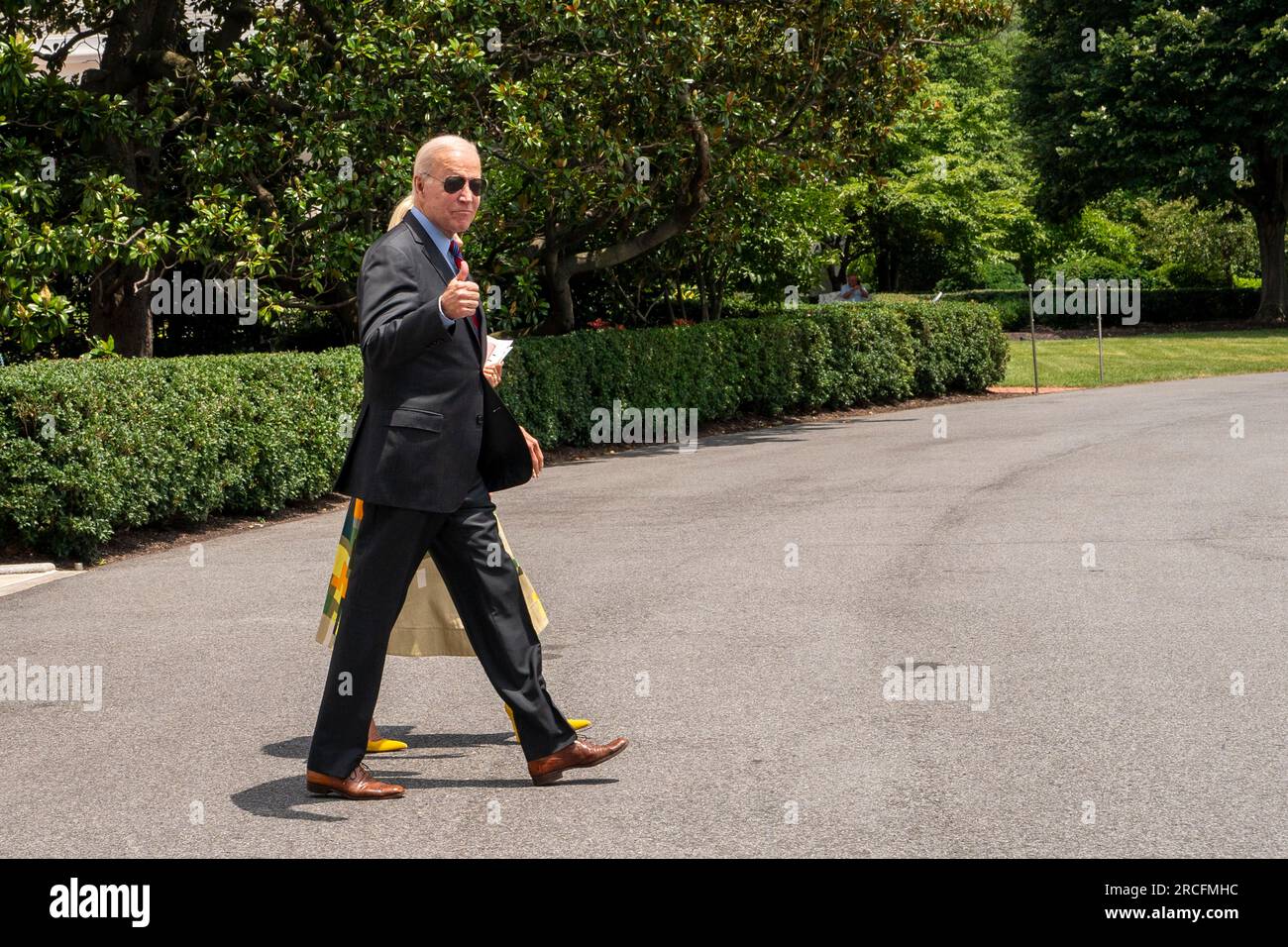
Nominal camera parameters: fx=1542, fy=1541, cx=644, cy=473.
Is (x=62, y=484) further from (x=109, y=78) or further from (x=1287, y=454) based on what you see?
(x=1287, y=454)

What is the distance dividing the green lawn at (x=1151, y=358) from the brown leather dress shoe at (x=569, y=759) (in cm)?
2509

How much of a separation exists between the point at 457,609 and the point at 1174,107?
135 feet

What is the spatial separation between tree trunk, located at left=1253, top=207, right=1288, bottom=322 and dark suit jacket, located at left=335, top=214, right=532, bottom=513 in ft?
141

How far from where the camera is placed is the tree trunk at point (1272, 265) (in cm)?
4438

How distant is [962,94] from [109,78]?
49.3 meters

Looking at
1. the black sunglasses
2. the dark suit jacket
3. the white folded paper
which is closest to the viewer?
the dark suit jacket

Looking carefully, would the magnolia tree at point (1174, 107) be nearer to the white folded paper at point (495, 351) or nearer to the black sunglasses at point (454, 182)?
the white folded paper at point (495, 351)

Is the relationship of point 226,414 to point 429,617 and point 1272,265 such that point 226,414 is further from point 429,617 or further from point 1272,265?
point 1272,265

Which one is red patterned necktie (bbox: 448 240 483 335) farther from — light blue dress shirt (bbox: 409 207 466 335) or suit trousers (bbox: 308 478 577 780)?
suit trousers (bbox: 308 478 577 780)

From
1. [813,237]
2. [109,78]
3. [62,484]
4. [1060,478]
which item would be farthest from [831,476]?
[813,237]

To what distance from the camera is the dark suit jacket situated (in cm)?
506

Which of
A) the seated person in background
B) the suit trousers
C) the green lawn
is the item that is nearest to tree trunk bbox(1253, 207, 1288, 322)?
the green lawn

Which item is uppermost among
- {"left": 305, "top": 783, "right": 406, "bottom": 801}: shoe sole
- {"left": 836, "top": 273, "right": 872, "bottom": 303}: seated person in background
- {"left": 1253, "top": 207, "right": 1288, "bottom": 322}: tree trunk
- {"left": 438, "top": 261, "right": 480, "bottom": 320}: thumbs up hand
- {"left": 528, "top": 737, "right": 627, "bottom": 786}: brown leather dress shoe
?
{"left": 1253, "top": 207, "right": 1288, "bottom": 322}: tree trunk

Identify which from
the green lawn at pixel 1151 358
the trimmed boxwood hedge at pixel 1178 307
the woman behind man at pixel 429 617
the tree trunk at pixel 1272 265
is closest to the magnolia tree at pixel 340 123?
the woman behind man at pixel 429 617
